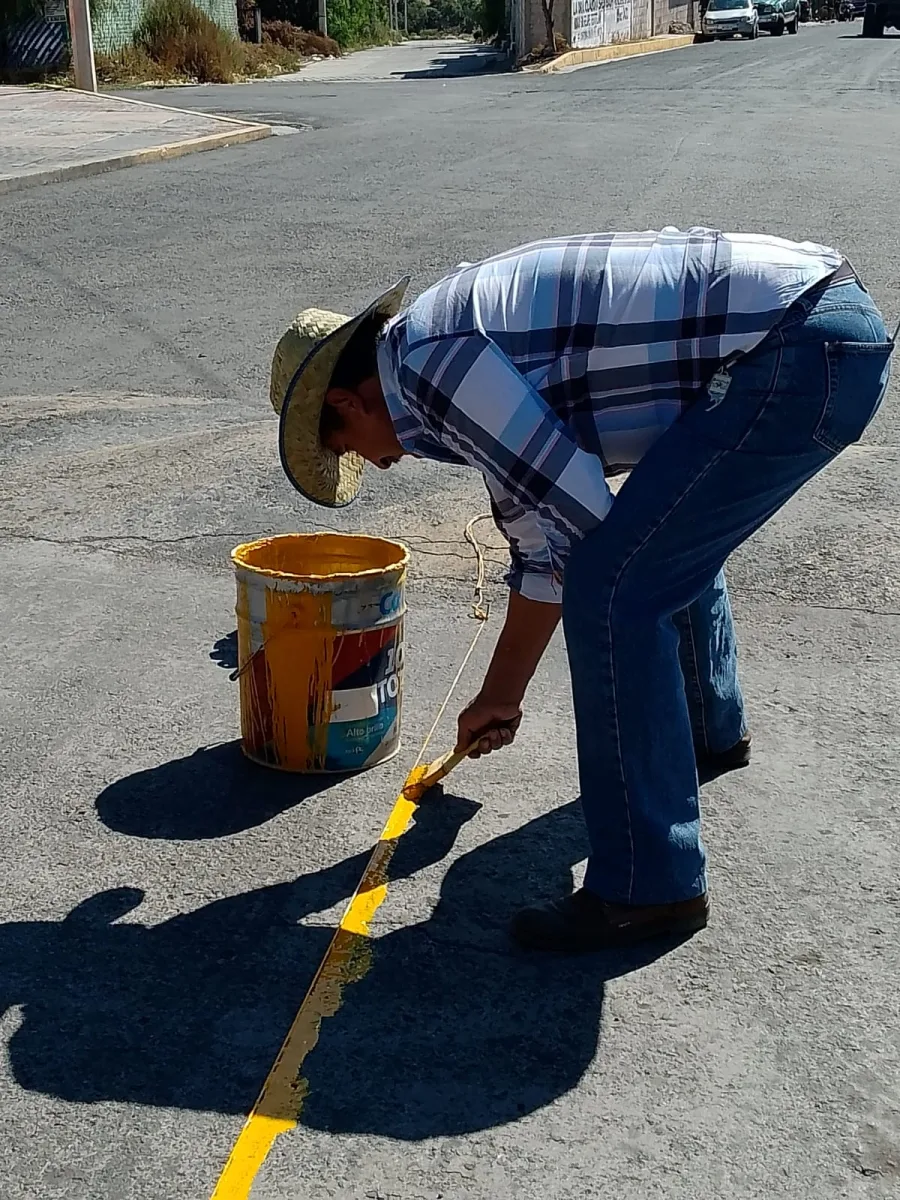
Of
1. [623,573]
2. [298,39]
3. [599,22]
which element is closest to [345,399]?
[623,573]

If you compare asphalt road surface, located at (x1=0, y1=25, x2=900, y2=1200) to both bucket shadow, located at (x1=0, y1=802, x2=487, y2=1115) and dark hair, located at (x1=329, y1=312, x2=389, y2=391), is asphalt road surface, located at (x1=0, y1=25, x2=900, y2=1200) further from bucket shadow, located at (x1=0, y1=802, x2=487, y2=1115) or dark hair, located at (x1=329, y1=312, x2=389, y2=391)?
dark hair, located at (x1=329, y1=312, x2=389, y2=391)

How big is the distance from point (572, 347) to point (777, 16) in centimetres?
4876

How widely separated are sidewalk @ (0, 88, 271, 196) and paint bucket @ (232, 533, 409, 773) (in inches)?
426

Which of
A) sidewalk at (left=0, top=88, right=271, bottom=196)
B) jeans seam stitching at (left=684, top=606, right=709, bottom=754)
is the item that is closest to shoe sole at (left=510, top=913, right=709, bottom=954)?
jeans seam stitching at (left=684, top=606, right=709, bottom=754)

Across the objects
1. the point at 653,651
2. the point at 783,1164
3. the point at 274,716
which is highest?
the point at 653,651

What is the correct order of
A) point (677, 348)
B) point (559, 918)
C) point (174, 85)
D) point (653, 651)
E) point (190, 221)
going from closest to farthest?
point (677, 348) < point (653, 651) < point (559, 918) < point (190, 221) < point (174, 85)

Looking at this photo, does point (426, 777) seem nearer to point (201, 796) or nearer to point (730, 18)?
point (201, 796)

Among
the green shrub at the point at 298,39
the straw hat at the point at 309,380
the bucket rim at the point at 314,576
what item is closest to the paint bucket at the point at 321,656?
the bucket rim at the point at 314,576

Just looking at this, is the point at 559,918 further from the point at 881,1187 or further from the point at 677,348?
the point at 677,348

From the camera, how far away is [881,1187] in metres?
2.44

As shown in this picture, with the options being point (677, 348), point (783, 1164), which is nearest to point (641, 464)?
point (677, 348)

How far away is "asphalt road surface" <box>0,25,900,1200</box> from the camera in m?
2.54

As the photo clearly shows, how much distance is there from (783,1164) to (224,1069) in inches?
40.0

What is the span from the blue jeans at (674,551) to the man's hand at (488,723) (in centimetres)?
30
